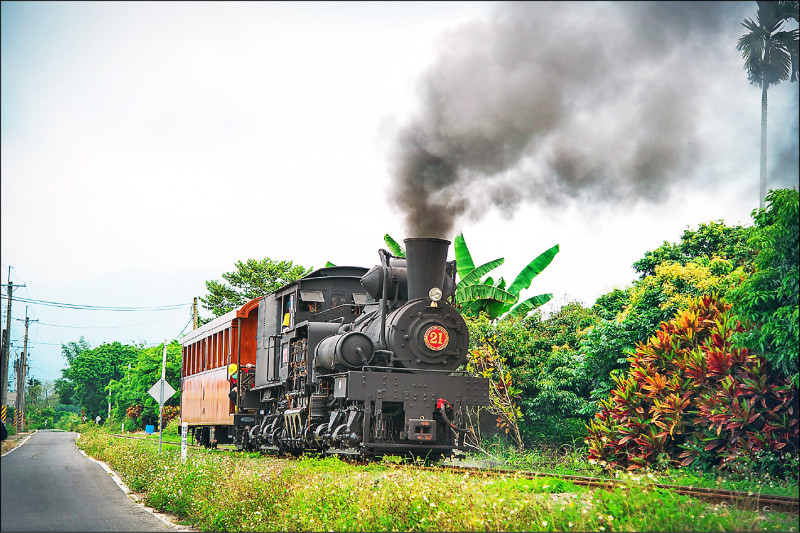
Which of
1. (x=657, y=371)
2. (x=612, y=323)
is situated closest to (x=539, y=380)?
(x=612, y=323)

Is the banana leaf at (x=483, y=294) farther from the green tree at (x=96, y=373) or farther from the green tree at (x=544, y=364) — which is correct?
the green tree at (x=96, y=373)

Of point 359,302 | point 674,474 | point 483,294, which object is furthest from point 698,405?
point 483,294

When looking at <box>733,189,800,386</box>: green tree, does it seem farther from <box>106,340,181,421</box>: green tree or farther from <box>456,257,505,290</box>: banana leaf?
<box>106,340,181,421</box>: green tree

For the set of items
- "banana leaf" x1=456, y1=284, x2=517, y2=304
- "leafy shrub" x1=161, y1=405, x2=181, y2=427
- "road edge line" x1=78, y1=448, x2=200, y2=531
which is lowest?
"leafy shrub" x1=161, y1=405, x2=181, y2=427

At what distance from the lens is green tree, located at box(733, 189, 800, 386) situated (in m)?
9.34

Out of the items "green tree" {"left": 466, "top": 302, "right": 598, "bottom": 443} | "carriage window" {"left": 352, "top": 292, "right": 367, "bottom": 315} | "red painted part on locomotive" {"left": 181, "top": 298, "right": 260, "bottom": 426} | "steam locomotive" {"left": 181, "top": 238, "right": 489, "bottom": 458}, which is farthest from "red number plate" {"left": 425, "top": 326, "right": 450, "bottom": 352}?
"red painted part on locomotive" {"left": 181, "top": 298, "right": 260, "bottom": 426}

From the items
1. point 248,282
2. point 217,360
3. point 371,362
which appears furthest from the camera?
point 248,282

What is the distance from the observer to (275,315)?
53.9 feet

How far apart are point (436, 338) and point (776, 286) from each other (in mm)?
5217

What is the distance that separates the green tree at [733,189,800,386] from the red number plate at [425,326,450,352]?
15.3 ft

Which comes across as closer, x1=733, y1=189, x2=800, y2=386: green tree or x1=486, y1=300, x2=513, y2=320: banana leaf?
x1=733, y1=189, x2=800, y2=386: green tree

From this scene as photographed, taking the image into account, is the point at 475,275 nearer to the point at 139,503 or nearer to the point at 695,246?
the point at 695,246

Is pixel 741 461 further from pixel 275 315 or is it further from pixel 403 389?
pixel 275 315

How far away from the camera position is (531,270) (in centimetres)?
2111
